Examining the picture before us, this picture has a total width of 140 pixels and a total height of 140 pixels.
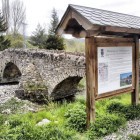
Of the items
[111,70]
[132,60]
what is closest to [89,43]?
[111,70]

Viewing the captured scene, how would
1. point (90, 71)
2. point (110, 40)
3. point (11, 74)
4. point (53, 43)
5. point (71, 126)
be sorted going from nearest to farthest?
point (90, 71)
point (110, 40)
point (71, 126)
point (11, 74)
point (53, 43)

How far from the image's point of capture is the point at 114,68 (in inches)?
133

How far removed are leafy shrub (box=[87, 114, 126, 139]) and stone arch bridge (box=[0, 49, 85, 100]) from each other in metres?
2.47

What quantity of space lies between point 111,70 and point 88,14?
4.12ft

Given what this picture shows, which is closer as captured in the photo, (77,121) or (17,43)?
(77,121)

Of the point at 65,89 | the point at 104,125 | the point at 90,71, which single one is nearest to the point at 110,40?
the point at 90,71

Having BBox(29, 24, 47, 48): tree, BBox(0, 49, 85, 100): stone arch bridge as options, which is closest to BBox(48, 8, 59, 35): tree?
BBox(29, 24, 47, 48): tree

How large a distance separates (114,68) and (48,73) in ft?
15.5

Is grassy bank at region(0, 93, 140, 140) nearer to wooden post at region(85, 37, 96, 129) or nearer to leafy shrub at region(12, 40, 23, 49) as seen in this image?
wooden post at region(85, 37, 96, 129)

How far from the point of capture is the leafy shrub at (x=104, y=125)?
311cm

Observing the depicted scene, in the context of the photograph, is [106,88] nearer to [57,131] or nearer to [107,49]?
[107,49]

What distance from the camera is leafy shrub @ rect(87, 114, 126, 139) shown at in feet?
10.2

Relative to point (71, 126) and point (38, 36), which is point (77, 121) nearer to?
point (71, 126)

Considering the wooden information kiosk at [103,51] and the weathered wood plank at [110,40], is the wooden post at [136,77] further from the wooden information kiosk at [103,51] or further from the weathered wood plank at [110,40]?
the weathered wood plank at [110,40]
